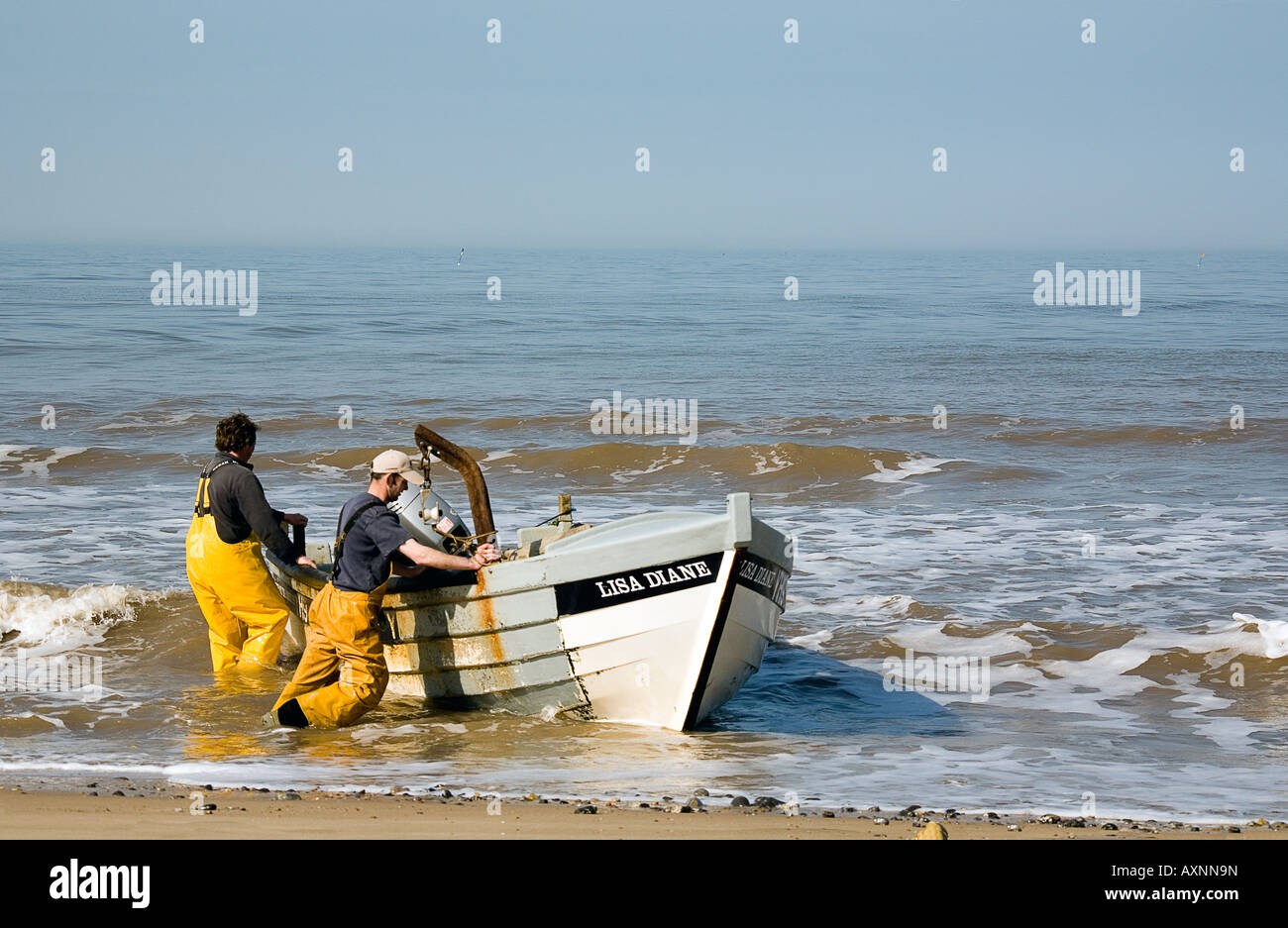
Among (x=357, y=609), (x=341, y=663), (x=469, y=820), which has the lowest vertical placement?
(x=469, y=820)

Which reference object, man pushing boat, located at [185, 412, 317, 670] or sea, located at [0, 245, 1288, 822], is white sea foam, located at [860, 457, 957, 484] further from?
man pushing boat, located at [185, 412, 317, 670]

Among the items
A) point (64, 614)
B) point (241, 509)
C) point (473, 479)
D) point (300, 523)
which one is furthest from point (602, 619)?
point (64, 614)

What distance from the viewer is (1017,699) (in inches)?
338

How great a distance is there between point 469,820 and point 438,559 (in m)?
1.90

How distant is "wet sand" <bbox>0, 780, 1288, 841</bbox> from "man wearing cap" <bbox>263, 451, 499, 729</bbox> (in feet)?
4.60

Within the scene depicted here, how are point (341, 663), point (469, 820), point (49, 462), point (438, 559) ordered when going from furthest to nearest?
point (49, 462), point (341, 663), point (438, 559), point (469, 820)

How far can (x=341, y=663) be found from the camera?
749 centimetres

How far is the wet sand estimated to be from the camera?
17.3 feet

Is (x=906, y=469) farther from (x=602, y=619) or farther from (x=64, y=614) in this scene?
(x=602, y=619)

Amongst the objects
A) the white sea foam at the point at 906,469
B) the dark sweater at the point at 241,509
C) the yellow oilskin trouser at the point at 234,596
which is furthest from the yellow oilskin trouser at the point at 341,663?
the white sea foam at the point at 906,469

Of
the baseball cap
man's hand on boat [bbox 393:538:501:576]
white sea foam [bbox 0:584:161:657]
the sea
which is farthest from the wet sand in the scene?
white sea foam [bbox 0:584:161:657]

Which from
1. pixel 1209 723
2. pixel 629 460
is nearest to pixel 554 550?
pixel 1209 723

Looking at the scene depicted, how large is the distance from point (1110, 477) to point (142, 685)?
12.9 meters
